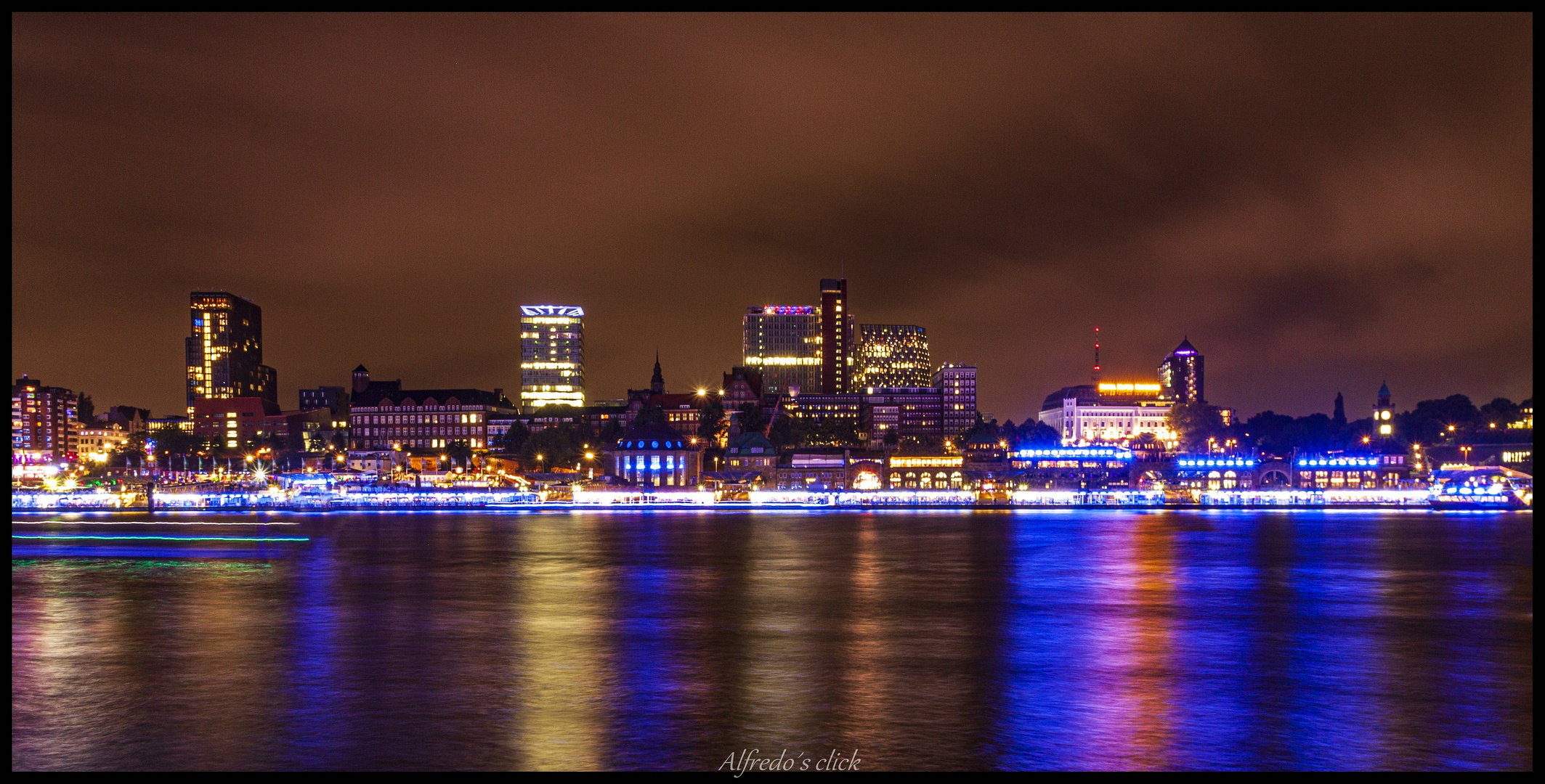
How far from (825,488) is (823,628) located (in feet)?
314

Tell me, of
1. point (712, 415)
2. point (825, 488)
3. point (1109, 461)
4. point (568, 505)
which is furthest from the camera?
point (712, 415)

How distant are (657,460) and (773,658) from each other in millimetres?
105510

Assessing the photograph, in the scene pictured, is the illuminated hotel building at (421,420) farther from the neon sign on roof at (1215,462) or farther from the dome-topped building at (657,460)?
the neon sign on roof at (1215,462)

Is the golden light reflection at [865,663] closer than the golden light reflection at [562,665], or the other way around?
the golden light reflection at [562,665]

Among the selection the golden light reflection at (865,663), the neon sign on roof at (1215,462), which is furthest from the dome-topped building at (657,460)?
the golden light reflection at (865,663)

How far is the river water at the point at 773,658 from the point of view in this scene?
20.5 metres

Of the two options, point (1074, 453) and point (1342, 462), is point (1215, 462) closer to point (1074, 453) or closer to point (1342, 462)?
point (1342, 462)

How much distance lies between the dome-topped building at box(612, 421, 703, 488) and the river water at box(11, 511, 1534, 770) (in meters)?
72.1

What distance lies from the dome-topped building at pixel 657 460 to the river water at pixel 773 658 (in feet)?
237

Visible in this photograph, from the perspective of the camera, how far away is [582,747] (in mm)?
20109

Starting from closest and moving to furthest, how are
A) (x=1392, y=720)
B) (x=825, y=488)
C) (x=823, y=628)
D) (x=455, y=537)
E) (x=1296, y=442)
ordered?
(x=1392, y=720) < (x=823, y=628) < (x=455, y=537) < (x=825, y=488) < (x=1296, y=442)

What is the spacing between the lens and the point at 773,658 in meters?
28.9

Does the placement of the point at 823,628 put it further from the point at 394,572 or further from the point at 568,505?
the point at 568,505

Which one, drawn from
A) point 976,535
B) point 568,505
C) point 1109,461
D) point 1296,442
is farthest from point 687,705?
point 1296,442
